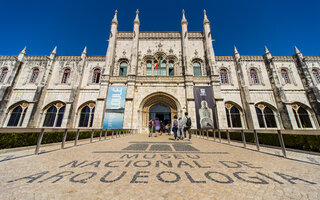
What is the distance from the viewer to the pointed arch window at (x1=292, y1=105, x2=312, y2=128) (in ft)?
47.6

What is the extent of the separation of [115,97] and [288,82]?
23401mm

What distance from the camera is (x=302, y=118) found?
48.6 ft

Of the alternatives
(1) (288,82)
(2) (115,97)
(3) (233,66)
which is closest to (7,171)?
(2) (115,97)

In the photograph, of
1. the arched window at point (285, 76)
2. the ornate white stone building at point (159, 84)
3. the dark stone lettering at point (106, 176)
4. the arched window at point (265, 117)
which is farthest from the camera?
the arched window at point (285, 76)

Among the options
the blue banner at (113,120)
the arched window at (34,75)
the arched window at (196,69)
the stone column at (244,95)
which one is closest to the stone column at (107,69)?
the blue banner at (113,120)

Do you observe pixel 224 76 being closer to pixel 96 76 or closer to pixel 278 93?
pixel 278 93

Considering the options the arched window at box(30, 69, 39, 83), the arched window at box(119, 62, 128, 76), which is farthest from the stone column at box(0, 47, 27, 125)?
the arched window at box(119, 62, 128, 76)

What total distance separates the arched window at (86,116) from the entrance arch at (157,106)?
684 centimetres

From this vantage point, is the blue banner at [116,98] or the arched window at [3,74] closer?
the blue banner at [116,98]

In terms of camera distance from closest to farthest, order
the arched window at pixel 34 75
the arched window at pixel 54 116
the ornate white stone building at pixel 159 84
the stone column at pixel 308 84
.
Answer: the ornate white stone building at pixel 159 84, the stone column at pixel 308 84, the arched window at pixel 54 116, the arched window at pixel 34 75

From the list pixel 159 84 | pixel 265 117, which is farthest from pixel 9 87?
pixel 265 117

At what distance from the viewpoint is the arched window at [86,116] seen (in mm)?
14914

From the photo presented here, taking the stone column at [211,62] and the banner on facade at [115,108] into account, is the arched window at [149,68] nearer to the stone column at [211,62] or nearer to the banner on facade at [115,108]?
the banner on facade at [115,108]

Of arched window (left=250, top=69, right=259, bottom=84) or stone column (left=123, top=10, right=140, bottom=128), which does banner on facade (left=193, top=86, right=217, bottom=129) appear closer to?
stone column (left=123, top=10, right=140, bottom=128)
